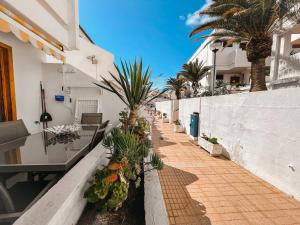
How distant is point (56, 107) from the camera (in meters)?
4.76

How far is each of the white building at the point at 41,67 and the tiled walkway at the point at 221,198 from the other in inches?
114

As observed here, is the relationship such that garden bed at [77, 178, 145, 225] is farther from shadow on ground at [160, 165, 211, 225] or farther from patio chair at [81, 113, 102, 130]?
patio chair at [81, 113, 102, 130]

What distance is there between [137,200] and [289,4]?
6844 millimetres

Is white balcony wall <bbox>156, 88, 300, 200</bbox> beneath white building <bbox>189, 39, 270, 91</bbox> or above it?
beneath

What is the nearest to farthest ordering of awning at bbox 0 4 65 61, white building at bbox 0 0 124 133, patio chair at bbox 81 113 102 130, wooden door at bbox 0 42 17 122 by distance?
1. awning at bbox 0 4 65 61
2. white building at bbox 0 0 124 133
3. wooden door at bbox 0 42 17 122
4. patio chair at bbox 81 113 102 130

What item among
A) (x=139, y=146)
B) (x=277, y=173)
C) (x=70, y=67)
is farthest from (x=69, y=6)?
(x=277, y=173)

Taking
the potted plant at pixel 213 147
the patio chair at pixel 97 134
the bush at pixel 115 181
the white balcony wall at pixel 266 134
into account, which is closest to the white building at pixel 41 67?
the patio chair at pixel 97 134

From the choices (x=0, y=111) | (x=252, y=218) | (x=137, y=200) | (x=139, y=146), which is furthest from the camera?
(x=0, y=111)

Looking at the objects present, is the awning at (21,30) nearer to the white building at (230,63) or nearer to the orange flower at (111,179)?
the orange flower at (111,179)

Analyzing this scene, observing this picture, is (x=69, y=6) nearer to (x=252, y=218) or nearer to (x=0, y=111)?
(x=0, y=111)

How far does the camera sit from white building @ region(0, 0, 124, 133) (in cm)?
257

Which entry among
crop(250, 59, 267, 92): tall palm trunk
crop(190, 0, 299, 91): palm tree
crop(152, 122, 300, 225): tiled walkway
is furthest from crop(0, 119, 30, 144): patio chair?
crop(250, 59, 267, 92): tall palm trunk

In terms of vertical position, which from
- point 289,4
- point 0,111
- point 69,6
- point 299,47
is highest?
point 299,47

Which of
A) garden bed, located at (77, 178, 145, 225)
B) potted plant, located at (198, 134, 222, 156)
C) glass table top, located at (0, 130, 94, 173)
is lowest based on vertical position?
potted plant, located at (198, 134, 222, 156)
